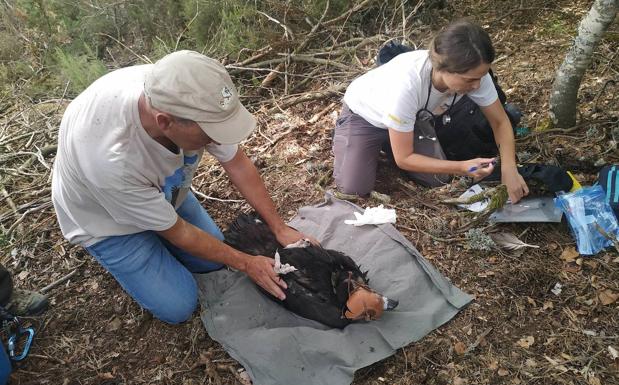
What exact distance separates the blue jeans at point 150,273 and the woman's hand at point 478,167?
1874mm

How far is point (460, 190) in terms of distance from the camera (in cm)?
317

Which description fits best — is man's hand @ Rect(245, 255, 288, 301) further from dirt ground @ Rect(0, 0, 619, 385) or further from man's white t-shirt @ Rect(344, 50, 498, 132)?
man's white t-shirt @ Rect(344, 50, 498, 132)

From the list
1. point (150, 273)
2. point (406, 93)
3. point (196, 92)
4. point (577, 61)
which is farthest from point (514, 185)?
point (150, 273)

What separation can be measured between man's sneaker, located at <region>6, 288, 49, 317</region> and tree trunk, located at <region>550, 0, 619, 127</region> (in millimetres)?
3873

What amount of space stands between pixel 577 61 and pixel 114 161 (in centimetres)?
305

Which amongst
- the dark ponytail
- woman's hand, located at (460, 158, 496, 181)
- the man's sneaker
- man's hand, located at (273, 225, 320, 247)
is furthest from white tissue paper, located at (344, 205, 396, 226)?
the man's sneaker

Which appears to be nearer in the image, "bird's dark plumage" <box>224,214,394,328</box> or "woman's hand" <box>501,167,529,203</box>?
"bird's dark plumage" <box>224,214,394,328</box>

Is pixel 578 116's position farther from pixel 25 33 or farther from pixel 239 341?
pixel 25 33

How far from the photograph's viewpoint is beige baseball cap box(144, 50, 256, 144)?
1697 millimetres

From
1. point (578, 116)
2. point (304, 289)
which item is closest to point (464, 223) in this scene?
point (304, 289)

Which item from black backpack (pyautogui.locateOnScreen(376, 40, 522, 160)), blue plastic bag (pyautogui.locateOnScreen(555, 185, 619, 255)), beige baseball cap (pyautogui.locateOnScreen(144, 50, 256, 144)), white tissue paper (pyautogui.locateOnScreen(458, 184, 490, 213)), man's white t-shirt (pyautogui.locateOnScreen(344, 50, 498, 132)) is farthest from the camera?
black backpack (pyautogui.locateOnScreen(376, 40, 522, 160))

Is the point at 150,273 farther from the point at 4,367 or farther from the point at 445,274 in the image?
the point at 445,274

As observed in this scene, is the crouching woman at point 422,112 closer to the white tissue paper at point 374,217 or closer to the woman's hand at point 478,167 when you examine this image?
the woman's hand at point 478,167

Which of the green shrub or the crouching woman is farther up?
the crouching woman
